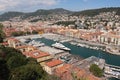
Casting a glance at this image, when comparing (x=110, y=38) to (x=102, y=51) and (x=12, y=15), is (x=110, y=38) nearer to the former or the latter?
(x=102, y=51)

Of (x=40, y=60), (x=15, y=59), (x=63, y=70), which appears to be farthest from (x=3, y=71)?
(x=40, y=60)

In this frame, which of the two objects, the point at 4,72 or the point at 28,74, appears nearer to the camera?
the point at 28,74

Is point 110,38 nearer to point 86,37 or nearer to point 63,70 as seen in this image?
point 86,37

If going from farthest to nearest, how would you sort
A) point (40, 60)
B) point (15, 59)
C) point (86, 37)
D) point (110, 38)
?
point (86, 37) < point (110, 38) < point (40, 60) < point (15, 59)

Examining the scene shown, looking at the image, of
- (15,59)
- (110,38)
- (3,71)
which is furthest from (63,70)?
(110,38)

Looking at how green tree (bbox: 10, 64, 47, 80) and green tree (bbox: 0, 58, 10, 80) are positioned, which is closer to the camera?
green tree (bbox: 10, 64, 47, 80)

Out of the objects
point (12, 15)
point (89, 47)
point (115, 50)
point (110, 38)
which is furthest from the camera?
point (12, 15)

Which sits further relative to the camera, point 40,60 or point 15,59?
point 40,60

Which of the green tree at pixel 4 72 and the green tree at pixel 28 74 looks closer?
the green tree at pixel 28 74

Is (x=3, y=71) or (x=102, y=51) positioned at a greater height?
(x=3, y=71)
